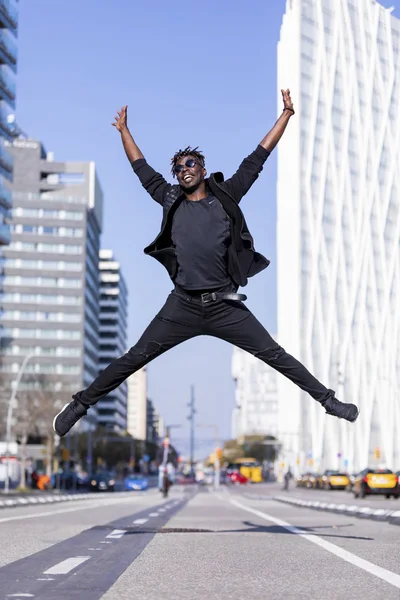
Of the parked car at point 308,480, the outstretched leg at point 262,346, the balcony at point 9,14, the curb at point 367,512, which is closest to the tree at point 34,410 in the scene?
the parked car at point 308,480

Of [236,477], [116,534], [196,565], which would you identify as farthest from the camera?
[236,477]

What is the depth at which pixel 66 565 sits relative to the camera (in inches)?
278

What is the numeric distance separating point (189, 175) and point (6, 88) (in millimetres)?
78747

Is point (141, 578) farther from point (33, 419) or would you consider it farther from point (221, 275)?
point (33, 419)

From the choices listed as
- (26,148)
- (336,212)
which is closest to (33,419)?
(336,212)

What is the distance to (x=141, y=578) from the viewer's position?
6344mm

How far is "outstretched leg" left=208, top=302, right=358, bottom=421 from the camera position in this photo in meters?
8.41

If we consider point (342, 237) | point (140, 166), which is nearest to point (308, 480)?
point (342, 237)

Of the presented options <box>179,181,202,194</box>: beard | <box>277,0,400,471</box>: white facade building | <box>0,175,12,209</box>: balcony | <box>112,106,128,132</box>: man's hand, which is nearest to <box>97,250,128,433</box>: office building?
<box>277,0,400,471</box>: white facade building

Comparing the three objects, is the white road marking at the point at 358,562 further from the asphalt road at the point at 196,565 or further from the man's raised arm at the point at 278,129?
the man's raised arm at the point at 278,129

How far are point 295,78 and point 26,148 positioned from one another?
47408mm

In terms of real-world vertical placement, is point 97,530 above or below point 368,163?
below

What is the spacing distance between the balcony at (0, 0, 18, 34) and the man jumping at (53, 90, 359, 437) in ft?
253

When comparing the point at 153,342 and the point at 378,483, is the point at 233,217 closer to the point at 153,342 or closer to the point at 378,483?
the point at 153,342
